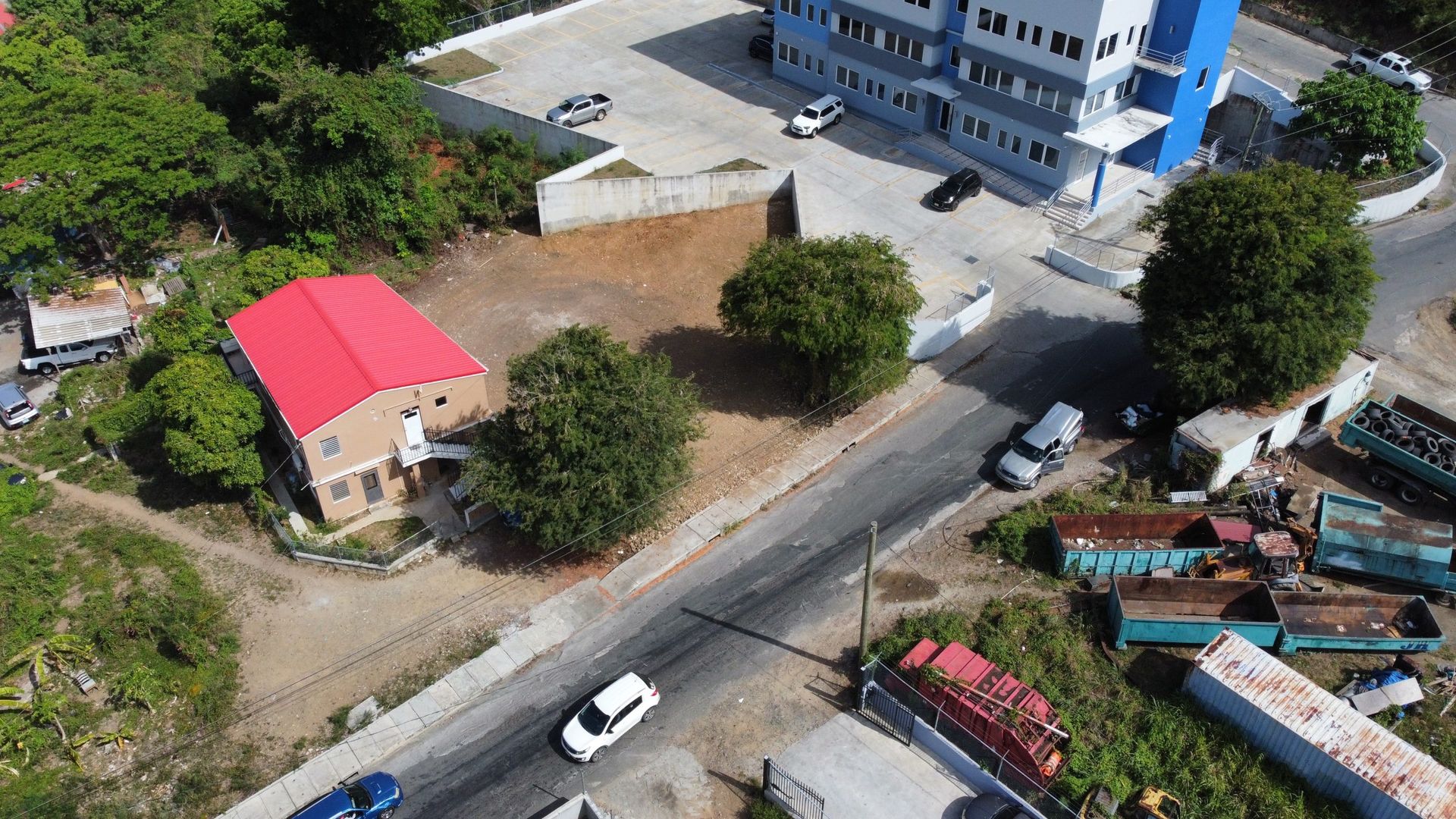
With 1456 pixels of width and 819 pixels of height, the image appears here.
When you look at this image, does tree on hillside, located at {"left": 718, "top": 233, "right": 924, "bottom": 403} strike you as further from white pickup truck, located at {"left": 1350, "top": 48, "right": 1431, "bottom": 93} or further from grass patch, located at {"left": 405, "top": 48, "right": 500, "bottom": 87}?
white pickup truck, located at {"left": 1350, "top": 48, "right": 1431, "bottom": 93}

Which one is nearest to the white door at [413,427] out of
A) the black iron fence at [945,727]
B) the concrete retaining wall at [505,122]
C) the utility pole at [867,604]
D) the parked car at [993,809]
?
the utility pole at [867,604]

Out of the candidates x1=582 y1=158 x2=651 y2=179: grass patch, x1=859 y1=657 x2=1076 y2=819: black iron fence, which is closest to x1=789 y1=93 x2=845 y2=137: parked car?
x1=582 y1=158 x2=651 y2=179: grass patch

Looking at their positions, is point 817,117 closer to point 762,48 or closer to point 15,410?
point 762,48

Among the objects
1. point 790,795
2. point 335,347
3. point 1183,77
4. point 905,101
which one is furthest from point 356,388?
point 1183,77

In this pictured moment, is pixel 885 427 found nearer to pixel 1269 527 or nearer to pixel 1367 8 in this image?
pixel 1269 527

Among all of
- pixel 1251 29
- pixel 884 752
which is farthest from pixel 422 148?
pixel 1251 29

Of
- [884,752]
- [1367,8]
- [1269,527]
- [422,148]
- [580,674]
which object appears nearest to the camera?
[884,752]
